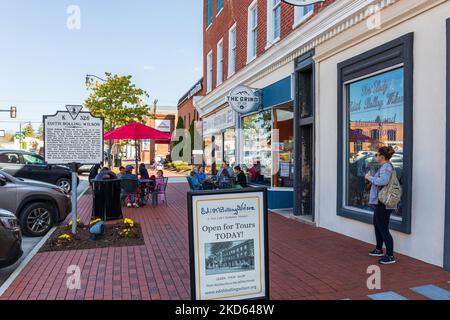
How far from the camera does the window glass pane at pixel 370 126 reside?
21.4 feet

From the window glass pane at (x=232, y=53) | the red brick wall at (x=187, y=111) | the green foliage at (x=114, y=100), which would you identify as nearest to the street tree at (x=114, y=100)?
the green foliage at (x=114, y=100)

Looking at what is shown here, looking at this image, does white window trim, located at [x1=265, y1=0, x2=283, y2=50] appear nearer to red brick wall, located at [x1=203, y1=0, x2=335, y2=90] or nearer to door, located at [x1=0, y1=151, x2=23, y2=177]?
red brick wall, located at [x1=203, y1=0, x2=335, y2=90]

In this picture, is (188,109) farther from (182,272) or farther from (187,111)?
(182,272)

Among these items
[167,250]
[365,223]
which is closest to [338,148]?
[365,223]

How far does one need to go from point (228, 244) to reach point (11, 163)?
14.0 m

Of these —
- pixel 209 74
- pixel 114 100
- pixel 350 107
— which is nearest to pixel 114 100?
pixel 114 100

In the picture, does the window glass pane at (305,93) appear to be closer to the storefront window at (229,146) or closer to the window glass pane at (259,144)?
the window glass pane at (259,144)

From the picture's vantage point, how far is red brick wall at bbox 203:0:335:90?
10406 mm

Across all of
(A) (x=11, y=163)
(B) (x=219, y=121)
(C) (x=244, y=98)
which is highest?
(C) (x=244, y=98)

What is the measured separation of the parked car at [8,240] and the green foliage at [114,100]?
1953 centimetres

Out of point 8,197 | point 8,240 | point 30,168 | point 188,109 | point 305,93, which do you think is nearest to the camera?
point 8,240

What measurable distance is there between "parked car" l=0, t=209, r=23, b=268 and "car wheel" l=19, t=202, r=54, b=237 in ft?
8.35

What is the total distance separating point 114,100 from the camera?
25078mm
